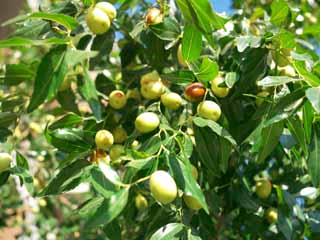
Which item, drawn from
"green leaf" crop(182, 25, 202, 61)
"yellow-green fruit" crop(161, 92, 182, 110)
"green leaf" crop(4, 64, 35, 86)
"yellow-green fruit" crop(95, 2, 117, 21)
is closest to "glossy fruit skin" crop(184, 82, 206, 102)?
"yellow-green fruit" crop(161, 92, 182, 110)

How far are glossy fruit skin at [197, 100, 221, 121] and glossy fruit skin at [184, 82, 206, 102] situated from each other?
0.22 feet

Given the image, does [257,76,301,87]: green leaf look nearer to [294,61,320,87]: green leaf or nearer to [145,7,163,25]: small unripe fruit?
[294,61,320,87]: green leaf

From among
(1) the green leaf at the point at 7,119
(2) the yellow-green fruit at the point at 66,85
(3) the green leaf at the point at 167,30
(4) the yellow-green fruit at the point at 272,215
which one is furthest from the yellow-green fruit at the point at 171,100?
(4) the yellow-green fruit at the point at 272,215

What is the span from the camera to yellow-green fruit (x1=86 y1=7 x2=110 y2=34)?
→ 112 cm

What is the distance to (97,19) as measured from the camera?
1.12 m

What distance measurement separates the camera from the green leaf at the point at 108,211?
86cm

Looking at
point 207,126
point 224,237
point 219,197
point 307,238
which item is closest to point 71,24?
point 207,126

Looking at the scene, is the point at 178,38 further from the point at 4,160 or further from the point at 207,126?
the point at 4,160

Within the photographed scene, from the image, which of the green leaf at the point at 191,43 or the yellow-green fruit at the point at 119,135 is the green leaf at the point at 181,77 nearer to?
the green leaf at the point at 191,43

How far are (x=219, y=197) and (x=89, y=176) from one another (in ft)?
1.47

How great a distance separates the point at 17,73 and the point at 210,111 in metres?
0.40

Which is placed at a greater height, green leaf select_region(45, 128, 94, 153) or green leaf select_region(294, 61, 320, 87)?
green leaf select_region(294, 61, 320, 87)

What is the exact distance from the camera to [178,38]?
126 cm

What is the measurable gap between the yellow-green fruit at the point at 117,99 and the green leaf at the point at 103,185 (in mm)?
Answer: 411
